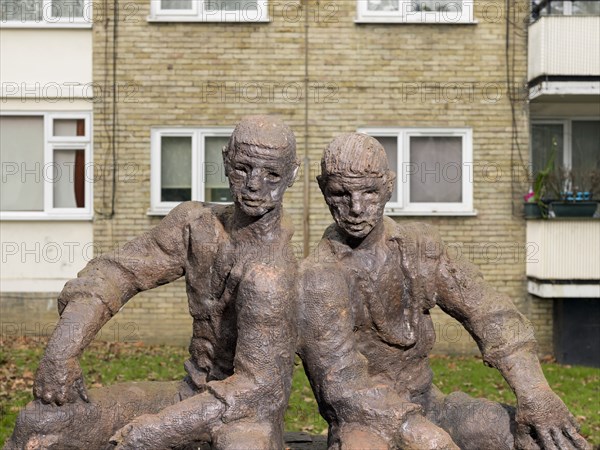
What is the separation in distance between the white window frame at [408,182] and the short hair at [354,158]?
9.57m

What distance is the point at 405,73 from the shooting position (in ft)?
43.9

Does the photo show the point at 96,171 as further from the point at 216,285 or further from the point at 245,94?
the point at 216,285

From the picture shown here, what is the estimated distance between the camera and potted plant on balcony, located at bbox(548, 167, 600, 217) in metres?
12.6

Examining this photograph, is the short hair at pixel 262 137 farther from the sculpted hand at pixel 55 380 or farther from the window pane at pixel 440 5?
the window pane at pixel 440 5

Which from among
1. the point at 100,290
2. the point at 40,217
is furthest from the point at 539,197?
the point at 100,290

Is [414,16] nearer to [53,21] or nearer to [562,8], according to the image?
[562,8]

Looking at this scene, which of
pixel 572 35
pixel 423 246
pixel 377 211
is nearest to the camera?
pixel 377 211

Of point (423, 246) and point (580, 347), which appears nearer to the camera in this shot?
point (423, 246)

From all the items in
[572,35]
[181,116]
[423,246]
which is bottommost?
[423,246]

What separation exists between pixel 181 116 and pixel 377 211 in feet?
32.5

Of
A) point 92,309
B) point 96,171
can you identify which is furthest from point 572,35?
point 92,309

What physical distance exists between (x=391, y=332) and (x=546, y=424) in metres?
0.75

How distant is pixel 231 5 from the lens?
13.6 meters

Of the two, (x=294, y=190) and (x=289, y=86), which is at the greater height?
(x=289, y=86)
